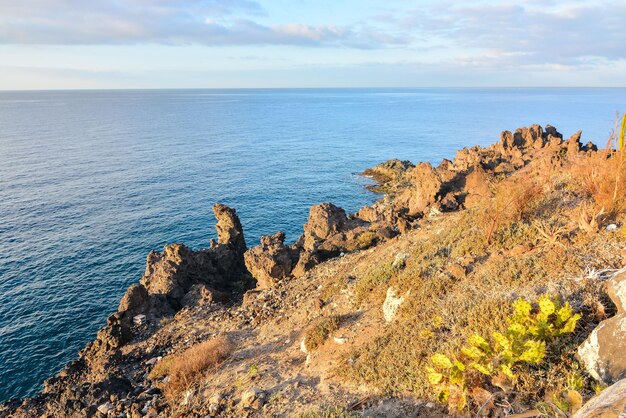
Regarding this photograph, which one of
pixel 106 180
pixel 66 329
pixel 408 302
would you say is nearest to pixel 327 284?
pixel 408 302

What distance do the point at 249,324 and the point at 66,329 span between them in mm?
19266

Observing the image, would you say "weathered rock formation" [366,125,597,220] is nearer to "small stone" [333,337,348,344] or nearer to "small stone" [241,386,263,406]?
"small stone" [333,337,348,344]

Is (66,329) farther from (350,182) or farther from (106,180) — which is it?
(350,182)

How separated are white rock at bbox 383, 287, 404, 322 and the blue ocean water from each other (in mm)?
9778

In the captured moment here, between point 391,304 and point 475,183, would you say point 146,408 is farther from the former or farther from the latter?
point 475,183

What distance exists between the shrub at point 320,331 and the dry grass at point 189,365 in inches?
173

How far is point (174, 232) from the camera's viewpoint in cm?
4912

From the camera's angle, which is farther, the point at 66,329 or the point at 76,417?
the point at 66,329

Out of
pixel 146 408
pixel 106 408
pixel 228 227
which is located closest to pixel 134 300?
pixel 228 227

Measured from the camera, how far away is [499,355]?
925cm

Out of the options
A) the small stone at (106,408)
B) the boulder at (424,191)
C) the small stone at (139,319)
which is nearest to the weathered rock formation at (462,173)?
the boulder at (424,191)

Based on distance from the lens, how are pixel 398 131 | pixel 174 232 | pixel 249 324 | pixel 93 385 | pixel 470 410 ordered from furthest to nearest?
1. pixel 398 131
2. pixel 174 232
3. pixel 249 324
4. pixel 93 385
5. pixel 470 410

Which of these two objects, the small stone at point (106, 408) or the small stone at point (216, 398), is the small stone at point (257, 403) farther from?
the small stone at point (106, 408)

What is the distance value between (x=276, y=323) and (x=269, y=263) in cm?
858
